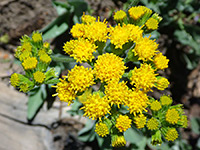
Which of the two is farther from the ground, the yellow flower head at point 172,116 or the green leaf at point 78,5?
the green leaf at point 78,5

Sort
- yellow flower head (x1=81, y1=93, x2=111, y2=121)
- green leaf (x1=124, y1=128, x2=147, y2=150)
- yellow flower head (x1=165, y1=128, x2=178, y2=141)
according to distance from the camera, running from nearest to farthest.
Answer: yellow flower head (x1=81, y1=93, x2=111, y2=121)
yellow flower head (x1=165, y1=128, x2=178, y2=141)
green leaf (x1=124, y1=128, x2=147, y2=150)

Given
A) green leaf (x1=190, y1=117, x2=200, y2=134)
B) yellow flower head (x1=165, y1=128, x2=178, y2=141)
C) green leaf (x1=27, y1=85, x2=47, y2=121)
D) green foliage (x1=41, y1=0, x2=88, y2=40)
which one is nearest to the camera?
yellow flower head (x1=165, y1=128, x2=178, y2=141)

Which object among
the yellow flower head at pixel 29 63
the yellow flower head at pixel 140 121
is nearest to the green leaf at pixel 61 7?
the yellow flower head at pixel 29 63

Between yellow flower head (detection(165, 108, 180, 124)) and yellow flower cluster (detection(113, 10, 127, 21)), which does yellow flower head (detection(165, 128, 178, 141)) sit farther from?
yellow flower cluster (detection(113, 10, 127, 21))

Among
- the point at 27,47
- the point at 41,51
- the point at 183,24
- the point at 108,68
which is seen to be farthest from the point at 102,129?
the point at 183,24

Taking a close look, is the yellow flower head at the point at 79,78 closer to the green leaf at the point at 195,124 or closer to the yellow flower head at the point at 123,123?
the yellow flower head at the point at 123,123

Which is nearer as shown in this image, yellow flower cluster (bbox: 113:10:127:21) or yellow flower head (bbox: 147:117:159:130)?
yellow flower head (bbox: 147:117:159:130)

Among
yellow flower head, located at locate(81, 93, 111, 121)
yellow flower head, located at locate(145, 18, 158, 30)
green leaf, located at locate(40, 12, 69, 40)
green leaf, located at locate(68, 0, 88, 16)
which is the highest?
green leaf, located at locate(68, 0, 88, 16)

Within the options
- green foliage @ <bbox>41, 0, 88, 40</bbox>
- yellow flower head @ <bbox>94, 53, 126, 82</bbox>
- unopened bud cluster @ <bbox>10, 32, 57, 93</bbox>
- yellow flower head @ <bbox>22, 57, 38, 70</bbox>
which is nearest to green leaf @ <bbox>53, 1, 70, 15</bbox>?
green foliage @ <bbox>41, 0, 88, 40</bbox>
